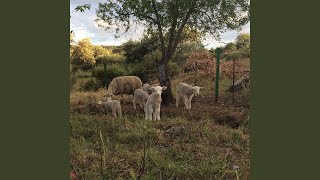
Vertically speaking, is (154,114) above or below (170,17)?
below

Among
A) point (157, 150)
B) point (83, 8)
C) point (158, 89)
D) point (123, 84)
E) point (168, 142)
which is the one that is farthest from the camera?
point (158, 89)

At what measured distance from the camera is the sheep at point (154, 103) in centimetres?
428

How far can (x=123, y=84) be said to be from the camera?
4.11m

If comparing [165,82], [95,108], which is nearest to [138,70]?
[165,82]

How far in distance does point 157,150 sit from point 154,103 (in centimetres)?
166

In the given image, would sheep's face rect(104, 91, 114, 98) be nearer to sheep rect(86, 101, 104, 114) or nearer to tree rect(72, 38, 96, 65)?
sheep rect(86, 101, 104, 114)

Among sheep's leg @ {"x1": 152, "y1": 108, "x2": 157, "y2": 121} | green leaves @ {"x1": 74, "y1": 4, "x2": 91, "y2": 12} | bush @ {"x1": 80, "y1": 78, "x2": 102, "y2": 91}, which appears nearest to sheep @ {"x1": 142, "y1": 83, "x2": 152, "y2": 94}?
sheep's leg @ {"x1": 152, "y1": 108, "x2": 157, "y2": 121}

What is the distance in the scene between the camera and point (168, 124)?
12.4 feet

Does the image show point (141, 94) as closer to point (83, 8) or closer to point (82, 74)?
point (82, 74)

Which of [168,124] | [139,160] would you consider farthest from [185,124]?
[139,160]

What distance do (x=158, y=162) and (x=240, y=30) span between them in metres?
1.07

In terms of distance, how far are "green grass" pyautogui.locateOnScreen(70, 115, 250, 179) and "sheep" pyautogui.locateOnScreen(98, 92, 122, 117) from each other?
0.43 feet

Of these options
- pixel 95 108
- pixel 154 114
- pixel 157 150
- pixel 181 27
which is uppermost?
pixel 181 27

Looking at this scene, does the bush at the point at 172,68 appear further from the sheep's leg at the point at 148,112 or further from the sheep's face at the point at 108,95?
the sheep's face at the point at 108,95
